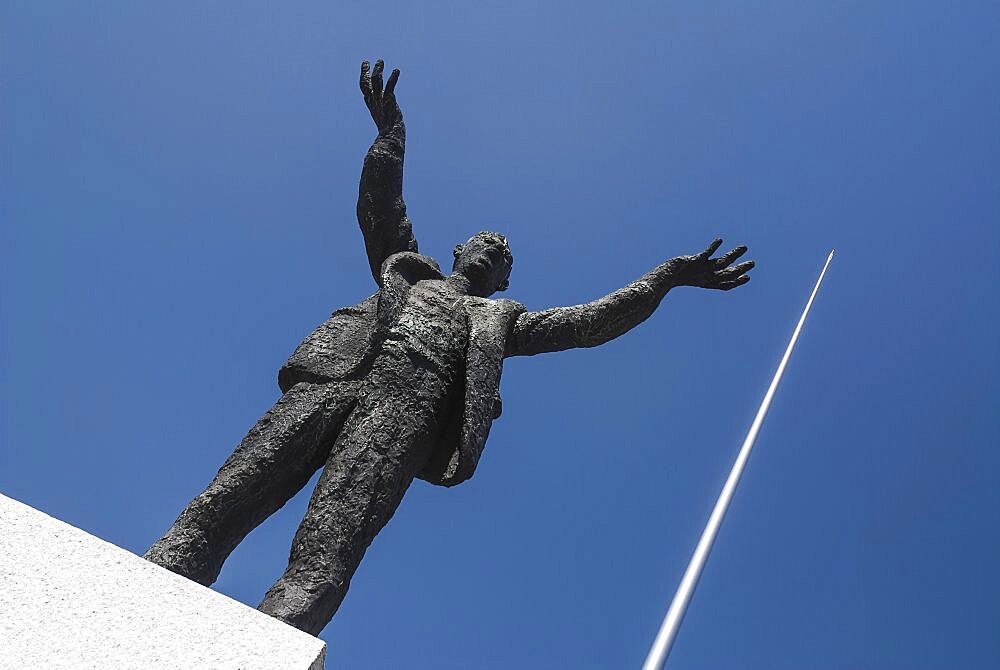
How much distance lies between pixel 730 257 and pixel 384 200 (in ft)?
7.13

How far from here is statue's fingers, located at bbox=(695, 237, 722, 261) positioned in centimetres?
506

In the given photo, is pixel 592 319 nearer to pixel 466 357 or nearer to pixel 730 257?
pixel 466 357

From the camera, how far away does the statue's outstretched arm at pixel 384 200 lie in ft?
16.9

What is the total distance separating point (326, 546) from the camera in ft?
10.4

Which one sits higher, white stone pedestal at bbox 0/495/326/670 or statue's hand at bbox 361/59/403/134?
statue's hand at bbox 361/59/403/134

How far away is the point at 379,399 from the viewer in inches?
147

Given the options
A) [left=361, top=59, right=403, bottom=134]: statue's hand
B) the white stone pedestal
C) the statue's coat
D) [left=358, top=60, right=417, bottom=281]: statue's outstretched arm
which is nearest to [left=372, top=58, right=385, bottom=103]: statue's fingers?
[left=361, top=59, right=403, bottom=134]: statue's hand

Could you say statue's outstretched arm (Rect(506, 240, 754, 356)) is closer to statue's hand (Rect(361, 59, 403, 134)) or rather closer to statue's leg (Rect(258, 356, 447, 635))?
statue's leg (Rect(258, 356, 447, 635))

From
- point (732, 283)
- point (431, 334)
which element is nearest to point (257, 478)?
point (431, 334)

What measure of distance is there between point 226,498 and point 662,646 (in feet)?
6.25

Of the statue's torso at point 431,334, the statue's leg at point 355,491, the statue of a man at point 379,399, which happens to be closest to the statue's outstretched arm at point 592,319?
the statue of a man at point 379,399

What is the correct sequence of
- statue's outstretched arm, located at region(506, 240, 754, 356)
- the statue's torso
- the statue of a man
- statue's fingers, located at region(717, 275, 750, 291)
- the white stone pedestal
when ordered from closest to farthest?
the white stone pedestal → the statue of a man → the statue's torso → statue's outstretched arm, located at region(506, 240, 754, 356) → statue's fingers, located at region(717, 275, 750, 291)

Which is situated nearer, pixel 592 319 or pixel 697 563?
pixel 697 563

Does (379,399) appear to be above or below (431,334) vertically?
below
